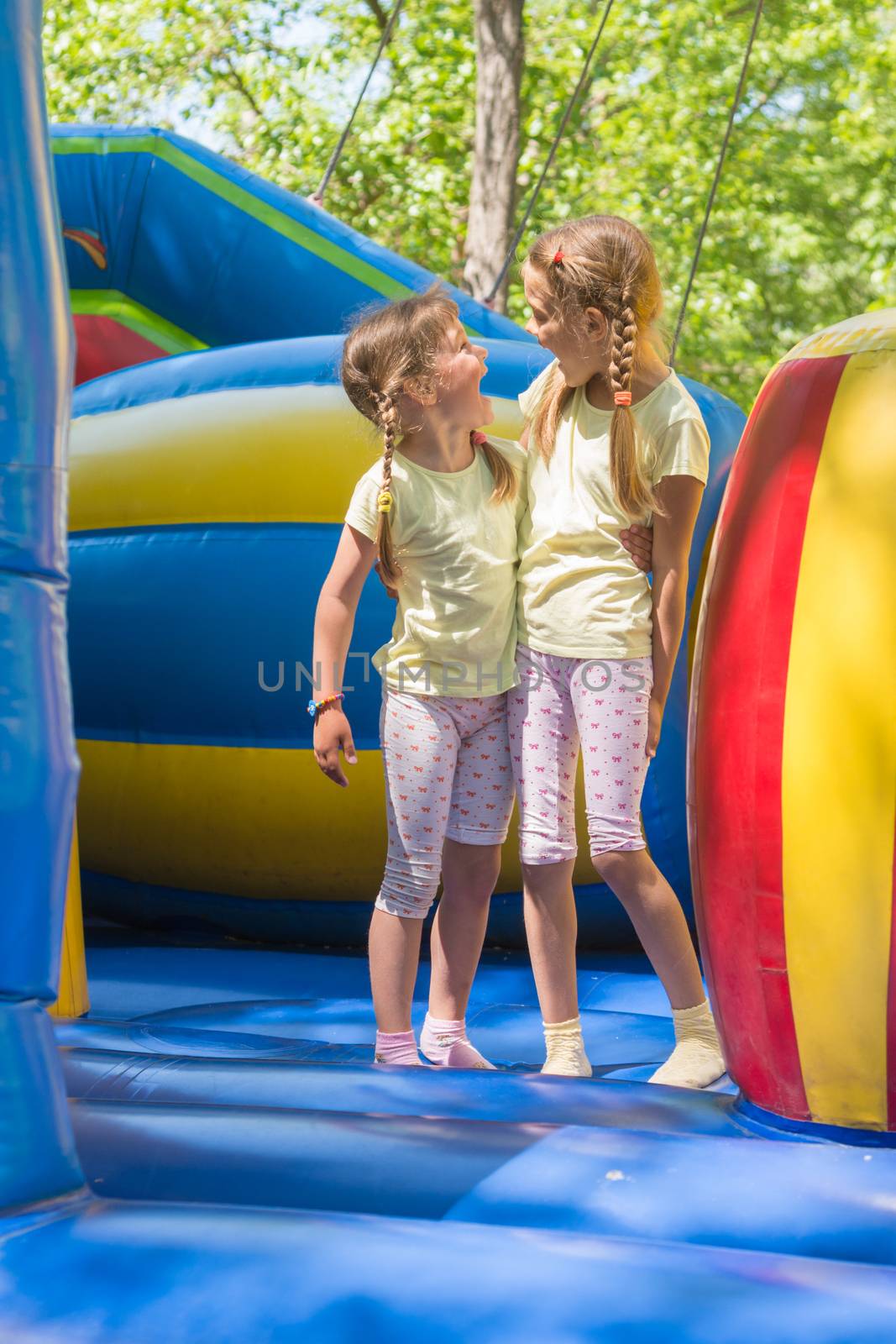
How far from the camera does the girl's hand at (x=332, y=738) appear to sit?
1.81 metres

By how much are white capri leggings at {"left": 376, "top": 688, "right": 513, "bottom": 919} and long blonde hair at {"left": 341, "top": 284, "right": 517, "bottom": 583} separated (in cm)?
19

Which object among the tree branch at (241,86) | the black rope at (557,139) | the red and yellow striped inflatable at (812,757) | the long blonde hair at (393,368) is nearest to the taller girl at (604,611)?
the long blonde hair at (393,368)

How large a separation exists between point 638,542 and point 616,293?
0.99 ft

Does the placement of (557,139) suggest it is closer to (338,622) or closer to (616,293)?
(616,293)

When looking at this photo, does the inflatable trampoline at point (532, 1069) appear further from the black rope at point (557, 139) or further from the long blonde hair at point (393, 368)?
the black rope at point (557, 139)

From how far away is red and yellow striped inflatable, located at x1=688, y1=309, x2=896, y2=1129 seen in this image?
123 centimetres

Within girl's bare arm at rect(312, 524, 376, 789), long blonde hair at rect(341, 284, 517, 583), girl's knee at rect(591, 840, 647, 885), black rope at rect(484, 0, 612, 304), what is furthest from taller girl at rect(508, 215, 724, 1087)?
black rope at rect(484, 0, 612, 304)

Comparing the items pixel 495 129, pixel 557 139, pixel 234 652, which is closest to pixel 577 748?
pixel 234 652

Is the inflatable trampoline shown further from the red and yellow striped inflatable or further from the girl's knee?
the girl's knee

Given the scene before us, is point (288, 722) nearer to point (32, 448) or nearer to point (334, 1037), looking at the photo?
point (334, 1037)

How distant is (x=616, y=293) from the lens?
1779mm

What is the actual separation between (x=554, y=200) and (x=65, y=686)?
30.3 ft

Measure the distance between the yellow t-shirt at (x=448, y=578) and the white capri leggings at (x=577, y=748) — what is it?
0.19ft

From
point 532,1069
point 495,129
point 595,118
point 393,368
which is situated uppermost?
point 595,118
